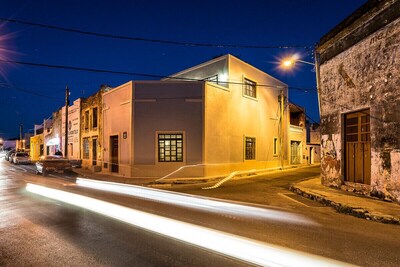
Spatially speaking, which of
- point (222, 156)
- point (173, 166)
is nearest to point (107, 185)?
point (173, 166)

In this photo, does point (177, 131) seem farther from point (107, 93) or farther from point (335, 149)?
point (335, 149)

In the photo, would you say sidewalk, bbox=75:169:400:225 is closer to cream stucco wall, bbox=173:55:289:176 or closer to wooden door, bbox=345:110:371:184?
wooden door, bbox=345:110:371:184

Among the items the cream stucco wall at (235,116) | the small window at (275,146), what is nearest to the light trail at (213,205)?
the cream stucco wall at (235,116)

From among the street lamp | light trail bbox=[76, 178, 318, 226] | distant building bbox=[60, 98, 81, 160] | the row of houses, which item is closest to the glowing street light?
the street lamp

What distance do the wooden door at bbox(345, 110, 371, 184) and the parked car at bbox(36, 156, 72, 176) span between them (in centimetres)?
1786

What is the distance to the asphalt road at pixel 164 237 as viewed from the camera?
420 centimetres

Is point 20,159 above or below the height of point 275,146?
below

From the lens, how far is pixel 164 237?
5211 millimetres

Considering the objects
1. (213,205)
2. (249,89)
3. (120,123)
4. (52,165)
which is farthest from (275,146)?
(52,165)

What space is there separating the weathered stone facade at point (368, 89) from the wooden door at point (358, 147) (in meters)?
Result: 0.23

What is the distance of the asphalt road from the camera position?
420 cm

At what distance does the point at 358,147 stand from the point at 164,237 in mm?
8947

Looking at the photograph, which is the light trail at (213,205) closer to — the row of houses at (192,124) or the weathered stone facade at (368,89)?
the weathered stone facade at (368,89)

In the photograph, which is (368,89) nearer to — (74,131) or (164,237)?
(164,237)
